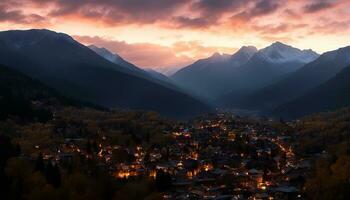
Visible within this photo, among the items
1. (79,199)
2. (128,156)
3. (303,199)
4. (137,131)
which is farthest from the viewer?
(137,131)

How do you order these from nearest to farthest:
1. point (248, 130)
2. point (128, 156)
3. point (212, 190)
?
point (212, 190)
point (128, 156)
point (248, 130)

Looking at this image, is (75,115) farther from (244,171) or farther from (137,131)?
(244,171)

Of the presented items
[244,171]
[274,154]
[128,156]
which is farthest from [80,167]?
[274,154]

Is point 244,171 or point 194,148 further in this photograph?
point 194,148

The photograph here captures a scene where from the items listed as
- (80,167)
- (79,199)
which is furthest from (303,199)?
(80,167)

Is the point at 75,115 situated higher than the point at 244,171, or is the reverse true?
the point at 75,115

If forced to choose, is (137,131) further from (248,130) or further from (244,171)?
(244,171)

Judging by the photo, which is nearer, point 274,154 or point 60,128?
point 274,154
